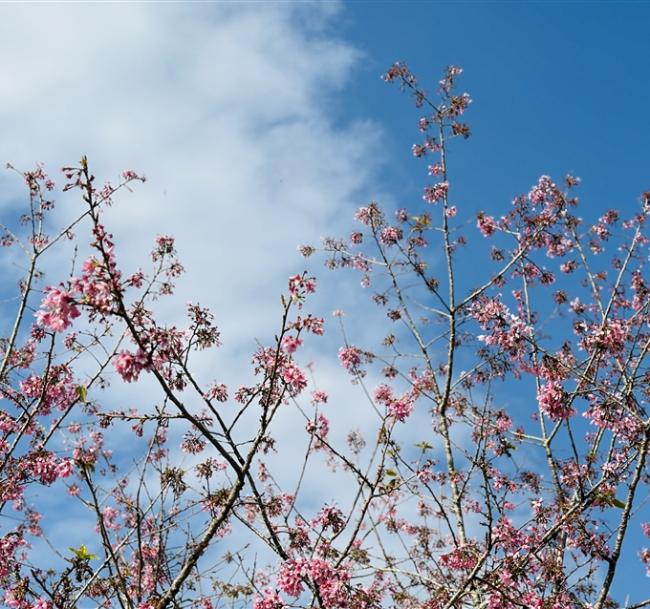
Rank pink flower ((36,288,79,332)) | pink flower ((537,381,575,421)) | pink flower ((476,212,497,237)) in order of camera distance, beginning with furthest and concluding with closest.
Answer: pink flower ((476,212,497,237)) → pink flower ((537,381,575,421)) → pink flower ((36,288,79,332))

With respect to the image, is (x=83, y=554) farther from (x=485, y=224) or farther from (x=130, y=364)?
(x=485, y=224)

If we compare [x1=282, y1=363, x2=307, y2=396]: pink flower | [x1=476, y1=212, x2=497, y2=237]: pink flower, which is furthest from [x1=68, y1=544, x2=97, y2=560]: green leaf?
[x1=476, y1=212, x2=497, y2=237]: pink flower

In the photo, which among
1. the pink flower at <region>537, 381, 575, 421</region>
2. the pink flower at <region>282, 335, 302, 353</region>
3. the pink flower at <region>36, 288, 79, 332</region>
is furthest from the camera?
the pink flower at <region>537, 381, 575, 421</region>

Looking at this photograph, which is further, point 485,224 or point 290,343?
point 485,224

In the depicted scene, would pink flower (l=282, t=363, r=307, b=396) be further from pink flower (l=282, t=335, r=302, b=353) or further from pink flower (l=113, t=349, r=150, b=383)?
pink flower (l=113, t=349, r=150, b=383)

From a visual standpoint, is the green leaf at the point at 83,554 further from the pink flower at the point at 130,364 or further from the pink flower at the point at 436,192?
the pink flower at the point at 436,192

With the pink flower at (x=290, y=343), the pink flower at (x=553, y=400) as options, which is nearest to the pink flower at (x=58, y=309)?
the pink flower at (x=290, y=343)

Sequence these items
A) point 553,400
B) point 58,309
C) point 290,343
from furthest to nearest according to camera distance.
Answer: point 553,400
point 290,343
point 58,309

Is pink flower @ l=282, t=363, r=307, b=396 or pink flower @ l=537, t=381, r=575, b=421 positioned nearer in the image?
pink flower @ l=282, t=363, r=307, b=396

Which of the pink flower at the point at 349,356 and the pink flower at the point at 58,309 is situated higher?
the pink flower at the point at 349,356

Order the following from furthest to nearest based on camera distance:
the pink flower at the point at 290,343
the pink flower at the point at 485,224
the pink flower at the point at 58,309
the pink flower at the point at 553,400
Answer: the pink flower at the point at 485,224, the pink flower at the point at 553,400, the pink flower at the point at 290,343, the pink flower at the point at 58,309

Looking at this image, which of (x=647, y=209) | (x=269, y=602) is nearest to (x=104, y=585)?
(x=269, y=602)

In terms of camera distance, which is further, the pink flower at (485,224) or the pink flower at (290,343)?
the pink flower at (485,224)

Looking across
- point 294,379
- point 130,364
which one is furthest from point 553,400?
point 130,364
